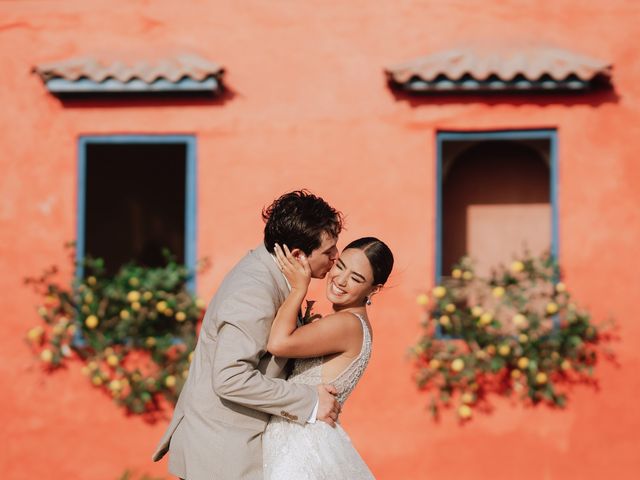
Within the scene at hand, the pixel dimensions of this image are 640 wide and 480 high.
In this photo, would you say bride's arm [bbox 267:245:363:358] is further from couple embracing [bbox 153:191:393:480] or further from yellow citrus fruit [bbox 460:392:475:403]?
yellow citrus fruit [bbox 460:392:475:403]

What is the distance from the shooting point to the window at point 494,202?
303 inches

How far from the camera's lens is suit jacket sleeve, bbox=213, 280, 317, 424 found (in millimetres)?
3576

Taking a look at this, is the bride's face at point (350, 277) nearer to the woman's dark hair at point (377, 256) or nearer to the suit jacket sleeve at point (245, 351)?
the woman's dark hair at point (377, 256)

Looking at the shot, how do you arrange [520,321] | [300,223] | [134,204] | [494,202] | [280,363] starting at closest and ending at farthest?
[300,223] → [280,363] → [520,321] → [494,202] → [134,204]

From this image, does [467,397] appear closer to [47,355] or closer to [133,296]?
[133,296]

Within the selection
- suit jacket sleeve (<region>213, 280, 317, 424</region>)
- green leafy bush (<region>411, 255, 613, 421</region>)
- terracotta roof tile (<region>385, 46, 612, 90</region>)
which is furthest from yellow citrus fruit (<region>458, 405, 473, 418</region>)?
suit jacket sleeve (<region>213, 280, 317, 424</region>)

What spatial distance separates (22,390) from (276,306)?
3.87m

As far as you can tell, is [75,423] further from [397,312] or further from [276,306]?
[276,306]

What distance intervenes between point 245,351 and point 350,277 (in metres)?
0.62

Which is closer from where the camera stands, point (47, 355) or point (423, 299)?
point (423, 299)

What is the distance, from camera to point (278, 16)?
23.1 ft

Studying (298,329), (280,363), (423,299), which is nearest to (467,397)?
(423,299)

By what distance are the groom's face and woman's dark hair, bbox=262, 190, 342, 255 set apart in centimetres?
2

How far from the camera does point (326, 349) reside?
3.93 meters
